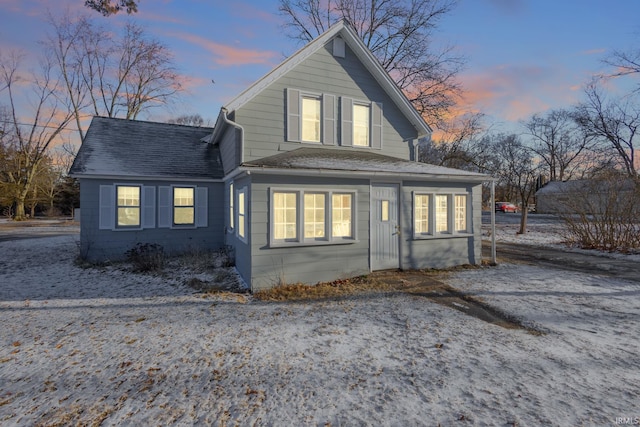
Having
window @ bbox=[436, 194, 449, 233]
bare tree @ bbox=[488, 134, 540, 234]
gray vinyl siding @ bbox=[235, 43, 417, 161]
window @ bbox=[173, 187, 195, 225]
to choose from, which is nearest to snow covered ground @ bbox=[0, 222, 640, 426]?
window @ bbox=[436, 194, 449, 233]

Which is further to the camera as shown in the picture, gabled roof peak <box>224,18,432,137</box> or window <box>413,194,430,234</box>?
window <box>413,194,430,234</box>

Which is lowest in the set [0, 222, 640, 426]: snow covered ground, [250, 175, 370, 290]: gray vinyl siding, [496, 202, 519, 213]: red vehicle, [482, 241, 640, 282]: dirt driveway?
[0, 222, 640, 426]: snow covered ground

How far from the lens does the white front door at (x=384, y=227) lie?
8.53 meters

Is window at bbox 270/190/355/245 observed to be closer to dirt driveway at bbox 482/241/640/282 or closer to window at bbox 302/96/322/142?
window at bbox 302/96/322/142

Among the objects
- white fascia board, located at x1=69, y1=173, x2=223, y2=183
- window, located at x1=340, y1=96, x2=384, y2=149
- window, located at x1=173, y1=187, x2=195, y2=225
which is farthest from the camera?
window, located at x1=173, y1=187, x2=195, y2=225

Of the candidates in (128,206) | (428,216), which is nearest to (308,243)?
(428,216)

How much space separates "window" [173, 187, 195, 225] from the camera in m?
11.7

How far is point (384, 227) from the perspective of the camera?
867 cm

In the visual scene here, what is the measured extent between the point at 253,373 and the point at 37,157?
39.7 m

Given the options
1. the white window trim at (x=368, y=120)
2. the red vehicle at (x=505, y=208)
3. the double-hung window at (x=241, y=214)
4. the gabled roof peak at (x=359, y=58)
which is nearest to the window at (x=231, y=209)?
the double-hung window at (x=241, y=214)

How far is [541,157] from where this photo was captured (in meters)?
42.1

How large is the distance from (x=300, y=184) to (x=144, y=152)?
811cm

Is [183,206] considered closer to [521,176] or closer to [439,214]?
[439,214]

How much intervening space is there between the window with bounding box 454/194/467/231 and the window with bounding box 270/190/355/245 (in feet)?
12.8
